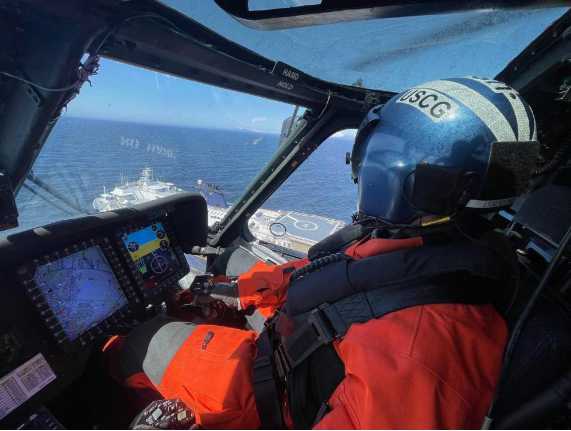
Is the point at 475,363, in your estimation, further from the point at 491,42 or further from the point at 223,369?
the point at 491,42

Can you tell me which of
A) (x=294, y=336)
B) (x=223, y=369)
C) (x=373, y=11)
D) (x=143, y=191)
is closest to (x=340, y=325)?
(x=294, y=336)

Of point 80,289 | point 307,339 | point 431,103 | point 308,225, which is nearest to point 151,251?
point 80,289

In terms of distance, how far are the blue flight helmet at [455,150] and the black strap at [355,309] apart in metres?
0.23

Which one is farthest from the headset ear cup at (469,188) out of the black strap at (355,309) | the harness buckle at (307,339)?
the harness buckle at (307,339)

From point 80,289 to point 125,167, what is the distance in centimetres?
107

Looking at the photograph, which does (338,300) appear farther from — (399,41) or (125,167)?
(125,167)

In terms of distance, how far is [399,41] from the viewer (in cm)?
144

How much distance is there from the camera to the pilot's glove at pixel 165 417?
2.85 feet

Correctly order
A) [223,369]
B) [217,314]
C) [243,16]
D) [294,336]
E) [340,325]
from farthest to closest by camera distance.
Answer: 1. [217,314]
2. [223,369]
3. [294,336]
4. [340,325]
5. [243,16]

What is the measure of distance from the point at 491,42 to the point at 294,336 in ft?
5.03

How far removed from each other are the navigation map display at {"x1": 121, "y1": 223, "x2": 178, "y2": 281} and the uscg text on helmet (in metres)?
1.42

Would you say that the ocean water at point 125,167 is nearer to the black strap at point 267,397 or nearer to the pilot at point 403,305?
the pilot at point 403,305

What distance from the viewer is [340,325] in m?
0.91

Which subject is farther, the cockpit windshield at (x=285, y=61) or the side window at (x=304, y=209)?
the side window at (x=304, y=209)
